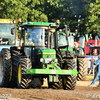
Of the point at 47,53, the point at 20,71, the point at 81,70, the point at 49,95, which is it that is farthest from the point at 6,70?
the point at 81,70

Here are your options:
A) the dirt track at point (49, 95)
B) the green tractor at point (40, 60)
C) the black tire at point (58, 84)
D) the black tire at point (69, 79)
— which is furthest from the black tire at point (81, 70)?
the dirt track at point (49, 95)

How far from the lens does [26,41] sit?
42.2 feet

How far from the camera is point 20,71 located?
12.4 meters

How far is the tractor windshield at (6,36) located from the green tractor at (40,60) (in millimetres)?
5824

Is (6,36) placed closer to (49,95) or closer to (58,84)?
(58,84)

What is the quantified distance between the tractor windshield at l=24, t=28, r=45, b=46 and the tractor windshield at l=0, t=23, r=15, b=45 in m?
6.55

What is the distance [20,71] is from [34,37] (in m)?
1.54

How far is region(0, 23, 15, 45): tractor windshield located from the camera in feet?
Result: 63.2

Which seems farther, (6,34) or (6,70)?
(6,34)

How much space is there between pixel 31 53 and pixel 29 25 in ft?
3.95

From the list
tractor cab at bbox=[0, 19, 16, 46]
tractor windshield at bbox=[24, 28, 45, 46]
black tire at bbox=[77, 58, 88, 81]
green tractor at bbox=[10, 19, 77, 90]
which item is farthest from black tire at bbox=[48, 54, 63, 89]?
tractor cab at bbox=[0, 19, 16, 46]

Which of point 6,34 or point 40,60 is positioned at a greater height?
point 6,34

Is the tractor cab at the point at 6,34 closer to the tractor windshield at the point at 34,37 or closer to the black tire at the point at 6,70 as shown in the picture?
the black tire at the point at 6,70

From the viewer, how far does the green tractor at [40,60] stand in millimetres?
11703
